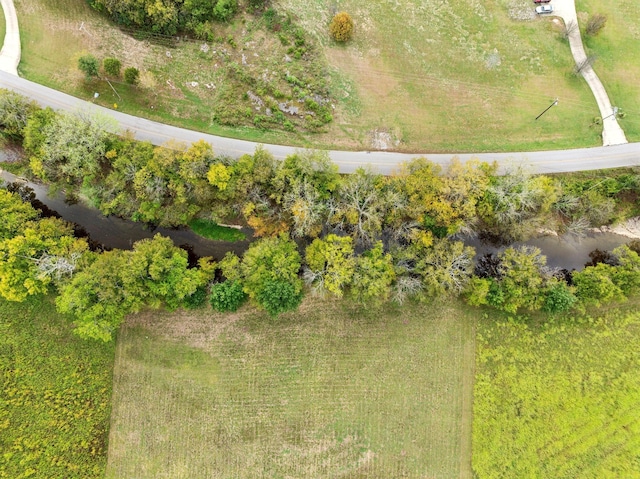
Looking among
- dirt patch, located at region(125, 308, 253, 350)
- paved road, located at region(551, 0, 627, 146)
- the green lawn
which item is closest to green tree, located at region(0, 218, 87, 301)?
the green lawn

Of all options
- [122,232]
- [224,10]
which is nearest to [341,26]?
[224,10]

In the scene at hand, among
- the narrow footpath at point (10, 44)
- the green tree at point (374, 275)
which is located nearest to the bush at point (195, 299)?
the green tree at point (374, 275)

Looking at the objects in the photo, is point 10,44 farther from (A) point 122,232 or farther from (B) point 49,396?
(B) point 49,396

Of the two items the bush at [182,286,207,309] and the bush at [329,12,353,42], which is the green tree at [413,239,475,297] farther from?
the bush at [329,12,353,42]

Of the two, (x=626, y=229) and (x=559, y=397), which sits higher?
(x=626, y=229)

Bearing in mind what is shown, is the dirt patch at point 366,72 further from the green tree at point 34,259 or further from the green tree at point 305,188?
the green tree at point 34,259

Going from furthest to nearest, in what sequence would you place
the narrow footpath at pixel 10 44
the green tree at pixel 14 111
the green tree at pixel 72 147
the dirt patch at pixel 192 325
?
the narrow footpath at pixel 10 44
the dirt patch at pixel 192 325
the green tree at pixel 14 111
the green tree at pixel 72 147
